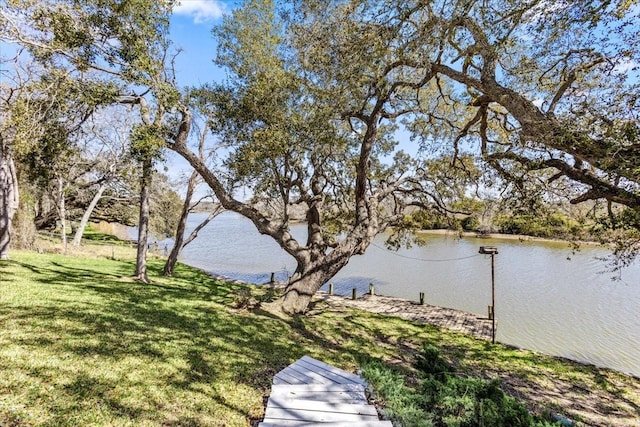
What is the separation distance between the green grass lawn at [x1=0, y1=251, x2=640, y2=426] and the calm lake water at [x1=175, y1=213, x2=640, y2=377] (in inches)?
104

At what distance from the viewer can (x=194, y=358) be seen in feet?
14.8

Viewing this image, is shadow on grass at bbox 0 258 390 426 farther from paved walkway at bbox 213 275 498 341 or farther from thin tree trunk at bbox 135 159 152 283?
paved walkway at bbox 213 275 498 341

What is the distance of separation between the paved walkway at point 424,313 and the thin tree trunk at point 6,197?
1084 cm

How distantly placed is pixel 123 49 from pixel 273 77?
117 inches

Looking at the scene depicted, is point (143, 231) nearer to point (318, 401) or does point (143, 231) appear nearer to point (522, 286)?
point (318, 401)

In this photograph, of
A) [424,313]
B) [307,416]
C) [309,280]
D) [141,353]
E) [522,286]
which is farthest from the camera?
[522,286]

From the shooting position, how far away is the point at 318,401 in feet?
10.5

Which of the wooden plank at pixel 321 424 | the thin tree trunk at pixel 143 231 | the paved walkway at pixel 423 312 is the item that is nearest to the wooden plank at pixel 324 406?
the wooden plank at pixel 321 424

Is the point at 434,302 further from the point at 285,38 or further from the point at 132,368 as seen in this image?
the point at 132,368

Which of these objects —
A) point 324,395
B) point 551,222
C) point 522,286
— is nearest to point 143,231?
point 324,395

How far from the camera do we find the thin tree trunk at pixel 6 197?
9.65 meters

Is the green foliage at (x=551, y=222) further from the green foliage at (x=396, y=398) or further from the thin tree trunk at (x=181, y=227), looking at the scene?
the thin tree trunk at (x=181, y=227)

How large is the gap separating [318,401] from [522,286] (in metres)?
17.5

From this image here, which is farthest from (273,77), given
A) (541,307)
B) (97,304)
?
(541,307)
